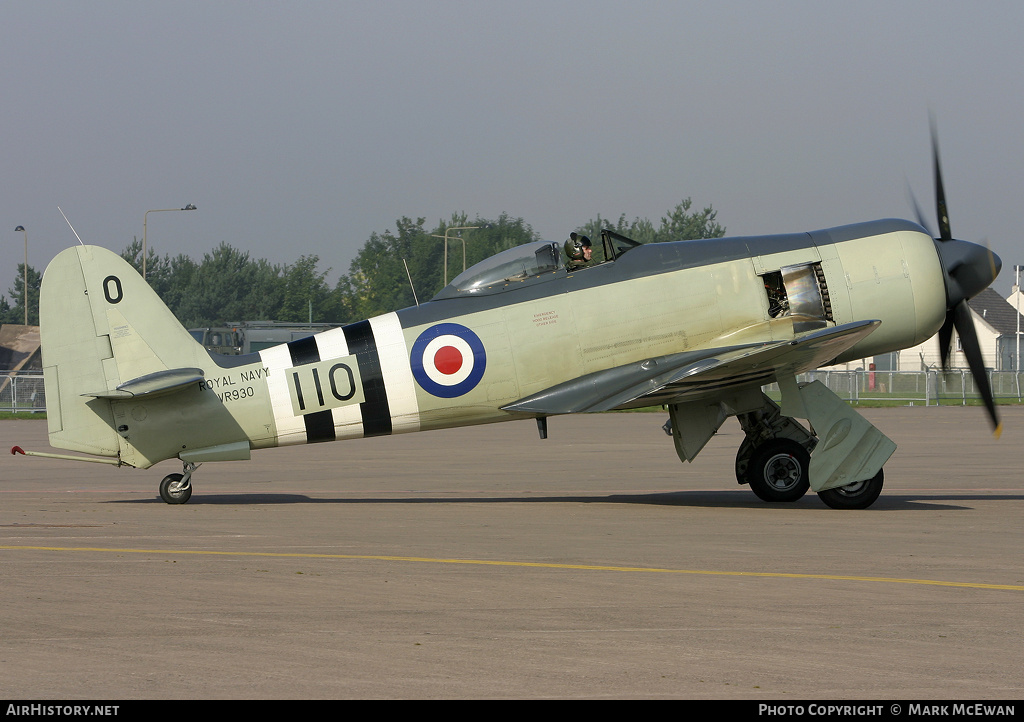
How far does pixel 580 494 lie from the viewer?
15555 mm

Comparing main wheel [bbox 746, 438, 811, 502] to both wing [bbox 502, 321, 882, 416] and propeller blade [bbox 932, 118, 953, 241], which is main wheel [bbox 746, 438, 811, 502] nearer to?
wing [bbox 502, 321, 882, 416]

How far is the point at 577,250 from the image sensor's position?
13.5 meters

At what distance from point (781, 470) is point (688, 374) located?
2347mm

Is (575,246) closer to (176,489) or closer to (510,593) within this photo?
(176,489)

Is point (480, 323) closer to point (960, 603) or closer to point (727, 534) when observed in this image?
point (727, 534)

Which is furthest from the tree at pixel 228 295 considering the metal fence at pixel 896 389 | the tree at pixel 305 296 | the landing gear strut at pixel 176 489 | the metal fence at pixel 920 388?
the landing gear strut at pixel 176 489

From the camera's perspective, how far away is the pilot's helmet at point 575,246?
44.4 ft

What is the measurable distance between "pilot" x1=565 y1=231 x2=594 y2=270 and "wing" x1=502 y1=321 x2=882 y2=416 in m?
1.46

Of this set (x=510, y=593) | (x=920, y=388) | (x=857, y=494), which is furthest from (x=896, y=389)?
(x=510, y=593)

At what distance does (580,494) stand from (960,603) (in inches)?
336

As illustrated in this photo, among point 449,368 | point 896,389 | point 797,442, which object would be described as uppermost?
point 449,368

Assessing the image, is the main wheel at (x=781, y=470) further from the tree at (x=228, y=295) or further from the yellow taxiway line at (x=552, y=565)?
the tree at (x=228, y=295)

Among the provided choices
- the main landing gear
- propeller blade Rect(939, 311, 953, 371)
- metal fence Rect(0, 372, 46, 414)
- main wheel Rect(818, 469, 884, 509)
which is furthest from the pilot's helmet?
metal fence Rect(0, 372, 46, 414)
